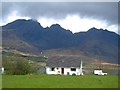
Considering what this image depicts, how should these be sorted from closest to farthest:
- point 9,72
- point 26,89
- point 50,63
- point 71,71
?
1. point 26,89
2. point 9,72
3. point 71,71
4. point 50,63

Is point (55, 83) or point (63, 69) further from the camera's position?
point (63, 69)

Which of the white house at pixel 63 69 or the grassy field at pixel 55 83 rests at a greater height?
the white house at pixel 63 69

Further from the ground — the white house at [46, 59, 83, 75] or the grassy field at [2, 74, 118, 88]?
the white house at [46, 59, 83, 75]

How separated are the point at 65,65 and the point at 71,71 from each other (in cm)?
342

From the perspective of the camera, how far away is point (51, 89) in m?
32.5

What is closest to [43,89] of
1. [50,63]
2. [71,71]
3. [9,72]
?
[9,72]

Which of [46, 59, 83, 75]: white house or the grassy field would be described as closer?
the grassy field

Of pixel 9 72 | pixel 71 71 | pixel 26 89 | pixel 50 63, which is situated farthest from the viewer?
pixel 50 63

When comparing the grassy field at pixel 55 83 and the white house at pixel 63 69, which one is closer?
the grassy field at pixel 55 83

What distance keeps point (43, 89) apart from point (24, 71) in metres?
36.2

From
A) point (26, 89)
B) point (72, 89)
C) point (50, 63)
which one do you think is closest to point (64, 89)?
point (72, 89)

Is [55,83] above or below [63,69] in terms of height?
below

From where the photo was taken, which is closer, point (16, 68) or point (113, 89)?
point (113, 89)

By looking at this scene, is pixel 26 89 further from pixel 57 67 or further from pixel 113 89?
pixel 57 67
